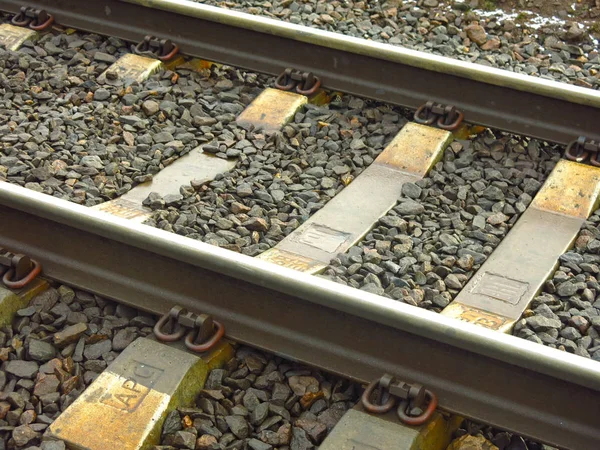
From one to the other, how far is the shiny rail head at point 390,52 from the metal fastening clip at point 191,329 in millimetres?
2081

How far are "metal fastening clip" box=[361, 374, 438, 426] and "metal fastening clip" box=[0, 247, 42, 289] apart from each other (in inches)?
54.6

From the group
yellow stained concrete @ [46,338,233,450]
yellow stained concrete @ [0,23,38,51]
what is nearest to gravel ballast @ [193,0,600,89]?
yellow stained concrete @ [0,23,38,51]

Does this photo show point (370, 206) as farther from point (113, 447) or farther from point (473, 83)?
point (113, 447)

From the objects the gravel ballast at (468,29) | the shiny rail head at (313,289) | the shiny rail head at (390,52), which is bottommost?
the gravel ballast at (468,29)

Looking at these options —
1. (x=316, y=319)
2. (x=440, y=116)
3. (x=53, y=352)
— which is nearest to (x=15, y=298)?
(x=53, y=352)

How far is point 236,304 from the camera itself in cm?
335

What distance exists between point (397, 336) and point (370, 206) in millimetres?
1135

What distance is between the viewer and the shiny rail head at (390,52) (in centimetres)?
457

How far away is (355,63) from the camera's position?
508cm

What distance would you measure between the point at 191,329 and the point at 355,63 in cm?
223

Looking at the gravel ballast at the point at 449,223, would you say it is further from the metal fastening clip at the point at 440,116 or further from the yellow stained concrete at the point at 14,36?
the yellow stained concrete at the point at 14,36

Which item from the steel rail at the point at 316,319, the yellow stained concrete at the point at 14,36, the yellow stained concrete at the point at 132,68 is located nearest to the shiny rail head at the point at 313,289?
the steel rail at the point at 316,319

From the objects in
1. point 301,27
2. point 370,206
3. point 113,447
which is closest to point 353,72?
point 301,27

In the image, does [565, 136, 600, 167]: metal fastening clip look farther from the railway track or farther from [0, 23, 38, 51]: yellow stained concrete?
[0, 23, 38, 51]: yellow stained concrete
